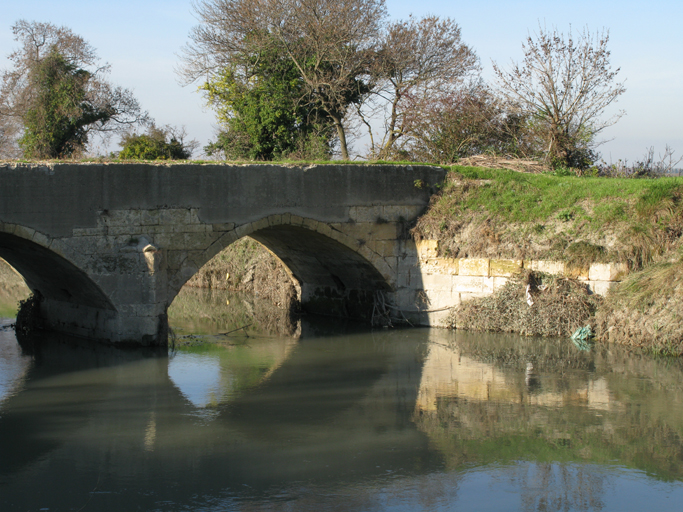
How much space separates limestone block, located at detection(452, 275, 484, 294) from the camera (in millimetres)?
12531

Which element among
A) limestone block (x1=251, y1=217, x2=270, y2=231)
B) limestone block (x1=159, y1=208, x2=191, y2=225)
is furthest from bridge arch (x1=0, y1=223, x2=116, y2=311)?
limestone block (x1=251, y1=217, x2=270, y2=231)

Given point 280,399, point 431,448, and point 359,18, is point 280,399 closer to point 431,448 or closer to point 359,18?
point 431,448

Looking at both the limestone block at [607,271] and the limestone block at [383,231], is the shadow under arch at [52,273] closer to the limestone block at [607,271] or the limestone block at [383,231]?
the limestone block at [383,231]

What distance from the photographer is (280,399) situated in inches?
344

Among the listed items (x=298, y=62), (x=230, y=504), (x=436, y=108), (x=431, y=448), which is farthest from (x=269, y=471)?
(x=298, y=62)

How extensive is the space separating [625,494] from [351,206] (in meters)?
7.61

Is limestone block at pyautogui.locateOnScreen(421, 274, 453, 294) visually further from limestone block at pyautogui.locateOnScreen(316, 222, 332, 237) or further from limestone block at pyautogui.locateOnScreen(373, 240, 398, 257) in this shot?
limestone block at pyautogui.locateOnScreen(316, 222, 332, 237)

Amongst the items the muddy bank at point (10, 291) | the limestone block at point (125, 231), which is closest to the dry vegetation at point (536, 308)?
the limestone block at point (125, 231)

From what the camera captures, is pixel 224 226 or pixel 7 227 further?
pixel 224 226

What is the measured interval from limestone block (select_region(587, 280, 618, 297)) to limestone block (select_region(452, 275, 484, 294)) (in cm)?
186

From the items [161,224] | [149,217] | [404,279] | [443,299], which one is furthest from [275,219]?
[443,299]

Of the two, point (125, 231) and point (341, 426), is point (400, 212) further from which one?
point (341, 426)

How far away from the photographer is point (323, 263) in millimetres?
14328

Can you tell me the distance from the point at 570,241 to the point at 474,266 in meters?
1.71
